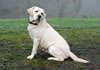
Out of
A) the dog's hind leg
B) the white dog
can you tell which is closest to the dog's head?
the white dog

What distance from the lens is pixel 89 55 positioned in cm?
759

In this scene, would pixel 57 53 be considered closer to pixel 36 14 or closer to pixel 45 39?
pixel 45 39

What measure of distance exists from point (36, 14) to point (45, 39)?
2.15ft

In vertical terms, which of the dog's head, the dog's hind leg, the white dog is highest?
the dog's head

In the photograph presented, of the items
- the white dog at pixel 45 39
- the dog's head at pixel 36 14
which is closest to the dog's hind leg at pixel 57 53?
the white dog at pixel 45 39

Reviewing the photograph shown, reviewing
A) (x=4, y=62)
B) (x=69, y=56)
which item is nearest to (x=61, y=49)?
(x=69, y=56)

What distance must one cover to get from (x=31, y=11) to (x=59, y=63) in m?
1.42

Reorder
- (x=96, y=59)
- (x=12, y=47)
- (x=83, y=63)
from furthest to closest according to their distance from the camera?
(x=12, y=47)
(x=96, y=59)
(x=83, y=63)

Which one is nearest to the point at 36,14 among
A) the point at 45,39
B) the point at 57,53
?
the point at 45,39

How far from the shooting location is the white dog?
655cm

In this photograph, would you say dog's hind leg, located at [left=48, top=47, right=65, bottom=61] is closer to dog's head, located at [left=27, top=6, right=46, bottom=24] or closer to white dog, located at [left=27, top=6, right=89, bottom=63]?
white dog, located at [left=27, top=6, right=89, bottom=63]

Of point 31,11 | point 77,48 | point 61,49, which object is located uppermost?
point 31,11

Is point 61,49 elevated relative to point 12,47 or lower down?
elevated

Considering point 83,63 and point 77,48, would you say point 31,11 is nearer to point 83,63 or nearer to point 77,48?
point 83,63
